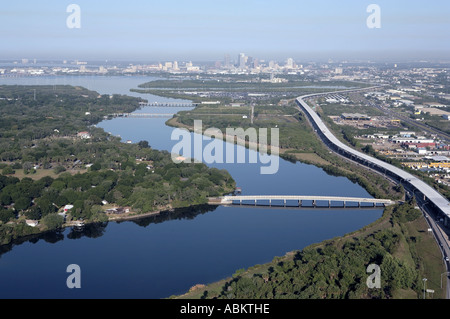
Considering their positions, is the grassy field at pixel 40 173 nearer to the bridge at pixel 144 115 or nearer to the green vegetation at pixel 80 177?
the green vegetation at pixel 80 177

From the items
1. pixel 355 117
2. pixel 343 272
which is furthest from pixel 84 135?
pixel 343 272

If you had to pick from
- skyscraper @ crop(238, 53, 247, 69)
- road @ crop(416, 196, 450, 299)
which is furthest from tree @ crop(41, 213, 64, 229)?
skyscraper @ crop(238, 53, 247, 69)

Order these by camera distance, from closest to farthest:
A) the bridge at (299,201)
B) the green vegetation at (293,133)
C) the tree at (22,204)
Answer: the tree at (22,204) < the bridge at (299,201) < the green vegetation at (293,133)

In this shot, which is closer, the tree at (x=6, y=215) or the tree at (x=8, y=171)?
the tree at (x=6, y=215)

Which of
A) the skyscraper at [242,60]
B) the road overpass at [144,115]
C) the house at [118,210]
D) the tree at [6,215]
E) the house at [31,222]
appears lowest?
the house at [31,222]

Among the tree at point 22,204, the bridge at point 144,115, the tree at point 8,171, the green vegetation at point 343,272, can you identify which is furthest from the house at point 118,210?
the bridge at point 144,115

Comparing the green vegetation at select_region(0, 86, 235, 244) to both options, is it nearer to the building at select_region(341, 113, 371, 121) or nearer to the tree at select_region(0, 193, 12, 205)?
the tree at select_region(0, 193, 12, 205)

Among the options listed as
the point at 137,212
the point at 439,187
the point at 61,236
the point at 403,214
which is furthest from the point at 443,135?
the point at 61,236
